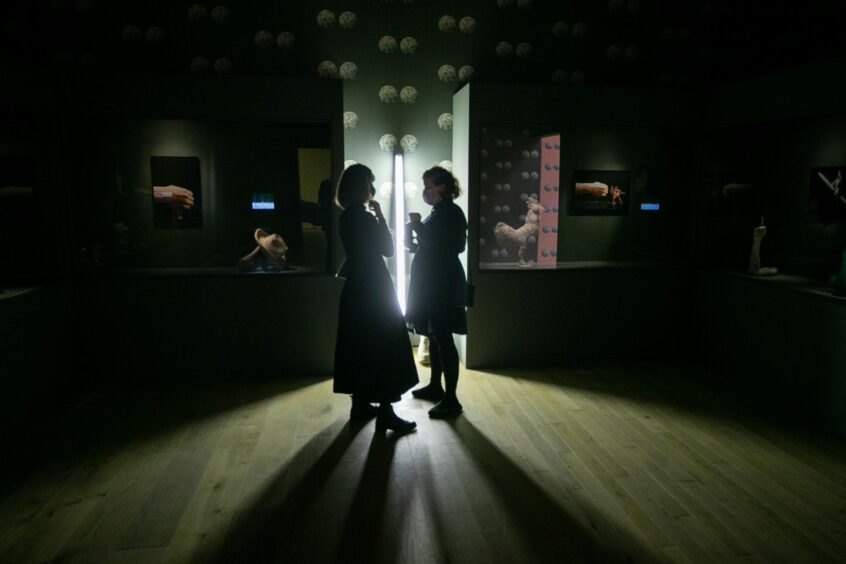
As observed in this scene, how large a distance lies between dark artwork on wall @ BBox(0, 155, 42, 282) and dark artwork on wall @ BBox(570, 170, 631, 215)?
163 inches

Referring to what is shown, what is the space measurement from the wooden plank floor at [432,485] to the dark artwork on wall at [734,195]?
178cm

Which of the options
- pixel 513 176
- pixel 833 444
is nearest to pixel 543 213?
pixel 513 176

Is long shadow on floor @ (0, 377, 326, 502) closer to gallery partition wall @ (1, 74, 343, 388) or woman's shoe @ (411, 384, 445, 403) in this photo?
gallery partition wall @ (1, 74, 343, 388)

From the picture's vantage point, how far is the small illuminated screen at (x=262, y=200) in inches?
189

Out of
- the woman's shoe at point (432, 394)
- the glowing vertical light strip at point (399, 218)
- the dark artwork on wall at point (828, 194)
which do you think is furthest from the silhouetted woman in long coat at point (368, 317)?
the dark artwork on wall at point (828, 194)

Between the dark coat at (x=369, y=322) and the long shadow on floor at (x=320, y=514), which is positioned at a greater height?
the dark coat at (x=369, y=322)

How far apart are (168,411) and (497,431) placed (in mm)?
2170

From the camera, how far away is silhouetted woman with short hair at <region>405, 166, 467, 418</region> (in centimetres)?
377

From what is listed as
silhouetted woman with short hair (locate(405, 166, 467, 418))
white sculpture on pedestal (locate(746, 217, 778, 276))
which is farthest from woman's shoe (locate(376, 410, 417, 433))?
white sculpture on pedestal (locate(746, 217, 778, 276))

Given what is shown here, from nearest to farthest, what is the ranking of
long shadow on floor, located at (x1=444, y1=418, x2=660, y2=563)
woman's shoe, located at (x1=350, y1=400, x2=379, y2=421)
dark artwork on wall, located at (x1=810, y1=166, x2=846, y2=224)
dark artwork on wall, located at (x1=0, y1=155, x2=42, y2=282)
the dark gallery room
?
long shadow on floor, located at (x1=444, y1=418, x2=660, y2=563) < the dark gallery room < woman's shoe, located at (x1=350, y1=400, x2=379, y2=421) < dark artwork on wall, located at (x1=0, y1=155, x2=42, y2=282) < dark artwork on wall, located at (x1=810, y1=166, x2=846, y2=224)

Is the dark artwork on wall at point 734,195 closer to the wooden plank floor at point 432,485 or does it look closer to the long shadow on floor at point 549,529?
the wooden plank floor at point 432,485

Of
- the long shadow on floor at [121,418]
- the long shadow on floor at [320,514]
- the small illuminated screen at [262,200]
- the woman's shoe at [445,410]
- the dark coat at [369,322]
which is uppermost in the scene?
the small illuminated screen at [262,200]

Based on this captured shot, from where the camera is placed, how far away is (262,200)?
481cm

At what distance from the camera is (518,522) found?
2719 millimetres
